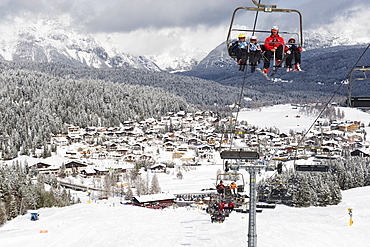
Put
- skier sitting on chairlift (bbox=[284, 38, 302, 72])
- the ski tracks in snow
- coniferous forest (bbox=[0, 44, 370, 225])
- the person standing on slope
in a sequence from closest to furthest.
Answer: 1. the person standing on slope
2. skier sitting on chairlift (bbox=[284, 38, 302, 72])
3. the ski tracks in snow
4. coniferous forest (bbox=[0, 44, 370, 225])

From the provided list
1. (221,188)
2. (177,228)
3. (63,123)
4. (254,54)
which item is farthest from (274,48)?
(63,123)

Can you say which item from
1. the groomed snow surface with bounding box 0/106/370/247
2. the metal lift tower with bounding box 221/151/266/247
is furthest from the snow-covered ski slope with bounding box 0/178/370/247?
the metal lift tower with bounding box 221/151/266/247

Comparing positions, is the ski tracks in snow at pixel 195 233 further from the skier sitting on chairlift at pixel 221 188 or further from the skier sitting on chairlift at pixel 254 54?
the skier sitting on chairlift at pixel 254 54

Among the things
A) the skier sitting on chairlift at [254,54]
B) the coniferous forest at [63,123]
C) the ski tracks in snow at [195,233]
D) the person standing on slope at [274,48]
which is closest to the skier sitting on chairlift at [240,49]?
the skier sitting on chairlift at [254,54]

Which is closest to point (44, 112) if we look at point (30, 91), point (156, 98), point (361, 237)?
point (30, 91)

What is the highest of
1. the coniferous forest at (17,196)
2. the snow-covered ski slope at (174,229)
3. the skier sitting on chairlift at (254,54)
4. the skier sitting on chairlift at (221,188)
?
the skier sitting on chairlift at (254,54)

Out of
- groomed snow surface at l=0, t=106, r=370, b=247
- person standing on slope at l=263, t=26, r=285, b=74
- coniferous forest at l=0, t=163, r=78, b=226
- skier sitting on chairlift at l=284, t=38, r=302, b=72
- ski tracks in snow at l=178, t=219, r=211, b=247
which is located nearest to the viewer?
person standing on slope at l=263, t=26, r=285, b=74

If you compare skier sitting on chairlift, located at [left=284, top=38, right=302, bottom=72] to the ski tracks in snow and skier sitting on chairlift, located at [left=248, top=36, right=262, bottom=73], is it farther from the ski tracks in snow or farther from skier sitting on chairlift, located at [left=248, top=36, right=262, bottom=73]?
the ski tracks in snow

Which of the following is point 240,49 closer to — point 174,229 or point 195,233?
point 195,233

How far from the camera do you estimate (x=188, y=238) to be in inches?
865

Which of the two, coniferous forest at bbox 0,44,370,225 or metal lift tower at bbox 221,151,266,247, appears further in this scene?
coniferous forest at bbox 0,44,370,225

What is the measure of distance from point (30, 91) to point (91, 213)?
11129 centimetres

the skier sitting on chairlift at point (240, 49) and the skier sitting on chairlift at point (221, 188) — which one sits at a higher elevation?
the skier sitting on chairlift at point (240, 49)

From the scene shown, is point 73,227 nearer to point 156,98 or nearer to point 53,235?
point 53,235
